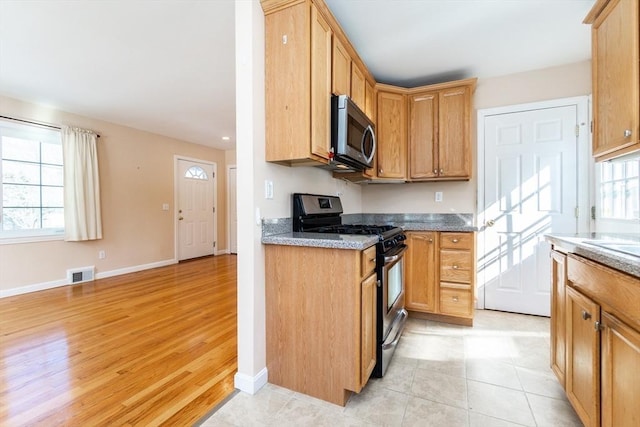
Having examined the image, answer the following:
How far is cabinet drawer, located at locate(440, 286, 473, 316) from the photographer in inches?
101

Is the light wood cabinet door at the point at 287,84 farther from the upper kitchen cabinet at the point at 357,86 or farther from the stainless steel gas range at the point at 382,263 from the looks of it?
the upper kitchen cabinet at the point at 357,86

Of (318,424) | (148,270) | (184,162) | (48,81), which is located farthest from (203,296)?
(184,162)

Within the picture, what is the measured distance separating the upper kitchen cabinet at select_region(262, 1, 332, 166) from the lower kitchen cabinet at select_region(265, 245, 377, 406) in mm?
592

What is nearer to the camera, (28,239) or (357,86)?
(357,86)

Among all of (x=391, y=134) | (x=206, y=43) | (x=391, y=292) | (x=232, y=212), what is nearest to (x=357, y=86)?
(x=391, y=134)

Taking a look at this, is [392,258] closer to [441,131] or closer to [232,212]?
[441,131]

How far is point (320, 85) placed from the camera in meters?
1.76

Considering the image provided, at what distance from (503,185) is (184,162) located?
524 centimetres

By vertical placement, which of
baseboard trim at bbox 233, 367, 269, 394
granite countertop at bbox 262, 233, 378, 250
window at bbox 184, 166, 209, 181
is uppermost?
window at bbox 184, 166, 209, 181

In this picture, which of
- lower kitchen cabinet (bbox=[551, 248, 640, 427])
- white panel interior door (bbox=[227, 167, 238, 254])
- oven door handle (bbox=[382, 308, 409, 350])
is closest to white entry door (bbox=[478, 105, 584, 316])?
oven door handle (bbox=[382, 308, 409, 350])

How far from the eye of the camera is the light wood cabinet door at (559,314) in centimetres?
148

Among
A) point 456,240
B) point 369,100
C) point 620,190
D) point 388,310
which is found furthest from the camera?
point 369,100

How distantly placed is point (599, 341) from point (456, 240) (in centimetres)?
149

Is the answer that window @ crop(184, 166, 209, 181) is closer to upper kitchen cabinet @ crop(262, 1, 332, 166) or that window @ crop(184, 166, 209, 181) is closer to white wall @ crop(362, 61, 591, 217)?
white wall @ crop(362, 61, 591, 217)
